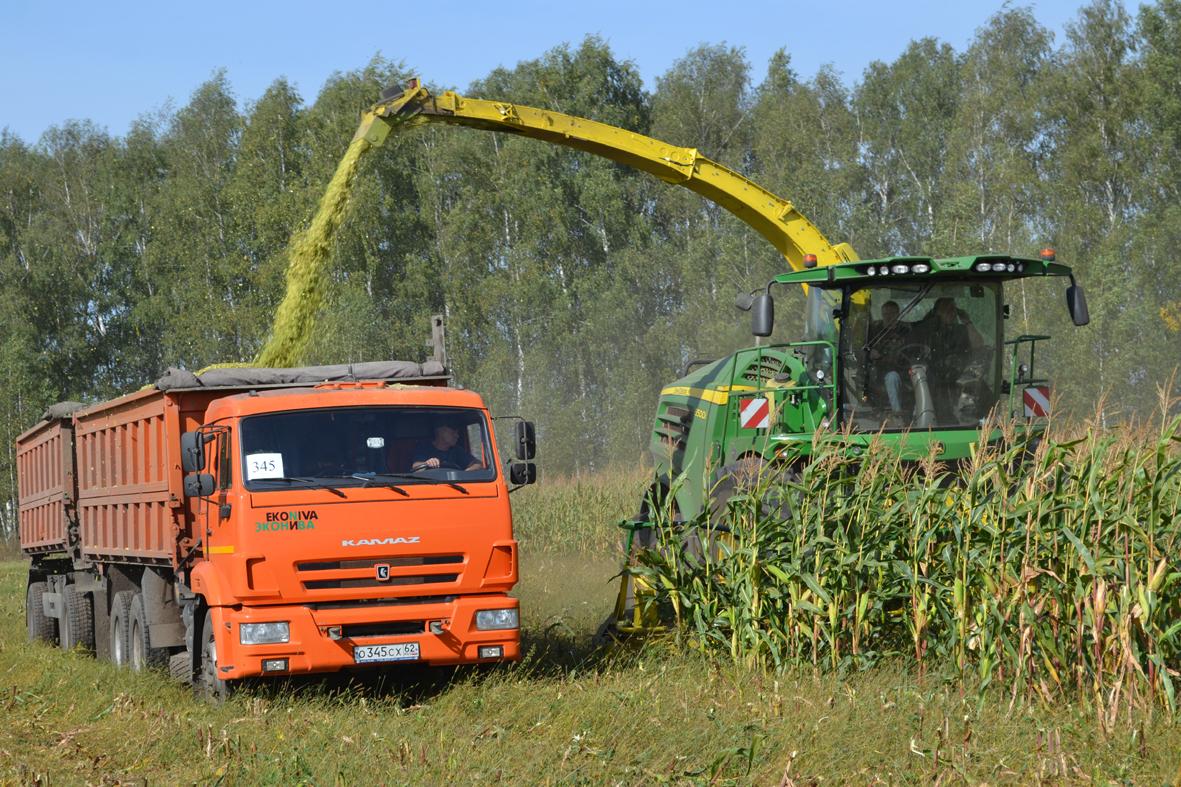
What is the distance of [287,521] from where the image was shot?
9.75m

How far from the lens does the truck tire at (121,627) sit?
41.9 feet

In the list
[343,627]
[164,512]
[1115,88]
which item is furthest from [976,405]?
[1115,88]

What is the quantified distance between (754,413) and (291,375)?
3954mm

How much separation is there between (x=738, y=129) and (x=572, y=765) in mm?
43394

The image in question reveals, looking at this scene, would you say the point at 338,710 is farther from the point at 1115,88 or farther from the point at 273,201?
the point at 273,201

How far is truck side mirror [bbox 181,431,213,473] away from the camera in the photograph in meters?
10.4

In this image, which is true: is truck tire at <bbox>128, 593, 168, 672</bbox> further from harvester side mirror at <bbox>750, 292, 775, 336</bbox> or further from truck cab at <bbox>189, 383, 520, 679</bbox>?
harvester side mirror at <bbox>750, 292, 775, 336</bbox>

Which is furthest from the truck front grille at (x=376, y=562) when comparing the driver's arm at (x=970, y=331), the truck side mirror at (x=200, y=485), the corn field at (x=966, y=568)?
the driver's arm at (x=970, y=331)

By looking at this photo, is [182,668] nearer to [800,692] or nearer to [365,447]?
[365,447]

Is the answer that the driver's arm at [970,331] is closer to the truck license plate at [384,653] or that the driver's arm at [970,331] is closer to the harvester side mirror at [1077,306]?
the harvester side mirror at [1077,306]

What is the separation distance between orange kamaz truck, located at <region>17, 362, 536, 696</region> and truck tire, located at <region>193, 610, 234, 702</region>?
0.08 feet

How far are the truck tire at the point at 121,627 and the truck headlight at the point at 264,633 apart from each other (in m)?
3.56

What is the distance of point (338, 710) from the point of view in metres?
9.42

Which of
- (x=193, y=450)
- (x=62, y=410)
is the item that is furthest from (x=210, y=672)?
(x=62, y=410)
